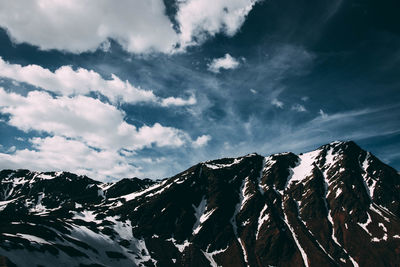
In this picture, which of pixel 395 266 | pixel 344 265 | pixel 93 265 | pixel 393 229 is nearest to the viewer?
pixel 93 265

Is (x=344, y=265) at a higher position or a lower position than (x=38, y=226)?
lower

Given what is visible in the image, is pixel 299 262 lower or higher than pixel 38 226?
lower

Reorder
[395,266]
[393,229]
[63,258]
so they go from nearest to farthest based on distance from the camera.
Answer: [63,258] < [395,266] < [393,229]

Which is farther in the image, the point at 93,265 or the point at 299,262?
the point at 299,262

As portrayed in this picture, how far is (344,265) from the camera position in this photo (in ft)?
587

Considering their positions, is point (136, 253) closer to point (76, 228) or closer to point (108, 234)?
point (108, 234)

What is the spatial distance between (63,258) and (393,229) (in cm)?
21626

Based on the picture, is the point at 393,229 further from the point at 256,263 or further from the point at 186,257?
the point at 186,257

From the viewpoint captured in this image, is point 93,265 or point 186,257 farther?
point 186,257

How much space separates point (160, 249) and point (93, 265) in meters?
69.4

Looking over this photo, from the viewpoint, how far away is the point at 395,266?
550 feet

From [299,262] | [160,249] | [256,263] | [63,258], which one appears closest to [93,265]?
[63,258]

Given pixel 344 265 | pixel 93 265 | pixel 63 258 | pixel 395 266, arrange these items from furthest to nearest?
pixel 344 265, pixel 395 266, pixel 93 265, pixel 63 258

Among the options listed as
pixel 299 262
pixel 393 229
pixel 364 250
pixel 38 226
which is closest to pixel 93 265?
pixel 38 226
